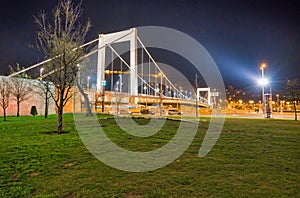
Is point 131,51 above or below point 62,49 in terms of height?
above

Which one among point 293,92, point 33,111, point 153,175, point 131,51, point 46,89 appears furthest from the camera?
point 131,51

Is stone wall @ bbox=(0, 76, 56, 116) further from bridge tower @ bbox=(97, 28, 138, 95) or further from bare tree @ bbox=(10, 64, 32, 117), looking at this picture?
bridge tower @ bbox=(97, 28, 138, 95)

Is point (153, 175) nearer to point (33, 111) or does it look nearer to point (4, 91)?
point (4, 91)

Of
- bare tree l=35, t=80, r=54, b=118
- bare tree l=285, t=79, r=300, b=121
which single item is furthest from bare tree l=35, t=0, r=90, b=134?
bare tree l=285, t=79, r=300, b=121

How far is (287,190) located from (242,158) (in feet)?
6.99

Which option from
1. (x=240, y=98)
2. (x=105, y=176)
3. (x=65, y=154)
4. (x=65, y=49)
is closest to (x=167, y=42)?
(x=65, y=49)

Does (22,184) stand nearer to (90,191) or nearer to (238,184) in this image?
(90,191)

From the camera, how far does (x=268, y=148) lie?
7.29 meters

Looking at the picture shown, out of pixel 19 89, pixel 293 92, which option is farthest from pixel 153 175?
pixel 293 92

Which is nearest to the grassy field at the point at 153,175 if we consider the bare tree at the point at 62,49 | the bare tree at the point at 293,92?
the bare tree at the point at 62,49

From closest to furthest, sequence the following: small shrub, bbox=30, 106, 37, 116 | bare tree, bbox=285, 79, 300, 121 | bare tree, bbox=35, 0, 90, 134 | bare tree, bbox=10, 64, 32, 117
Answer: bare tree, bbox=35, 0, 90, 134
bare tree, bbox=10, 64, 32, 117
bare tree, bbox=285, 79, 300, 121
small shrub, bbox=30, 106, 37, 116

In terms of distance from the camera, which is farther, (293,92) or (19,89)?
(293,92)

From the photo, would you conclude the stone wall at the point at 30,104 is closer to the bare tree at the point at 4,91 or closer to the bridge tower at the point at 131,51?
the bare tree at the point at 4,91

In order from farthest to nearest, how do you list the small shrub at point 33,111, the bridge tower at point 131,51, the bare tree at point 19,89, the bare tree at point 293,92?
the bridge tower at point 131,51, the small shrub at point 33,111, the bare tree at point 293,92, the bare tree at point 19,89
